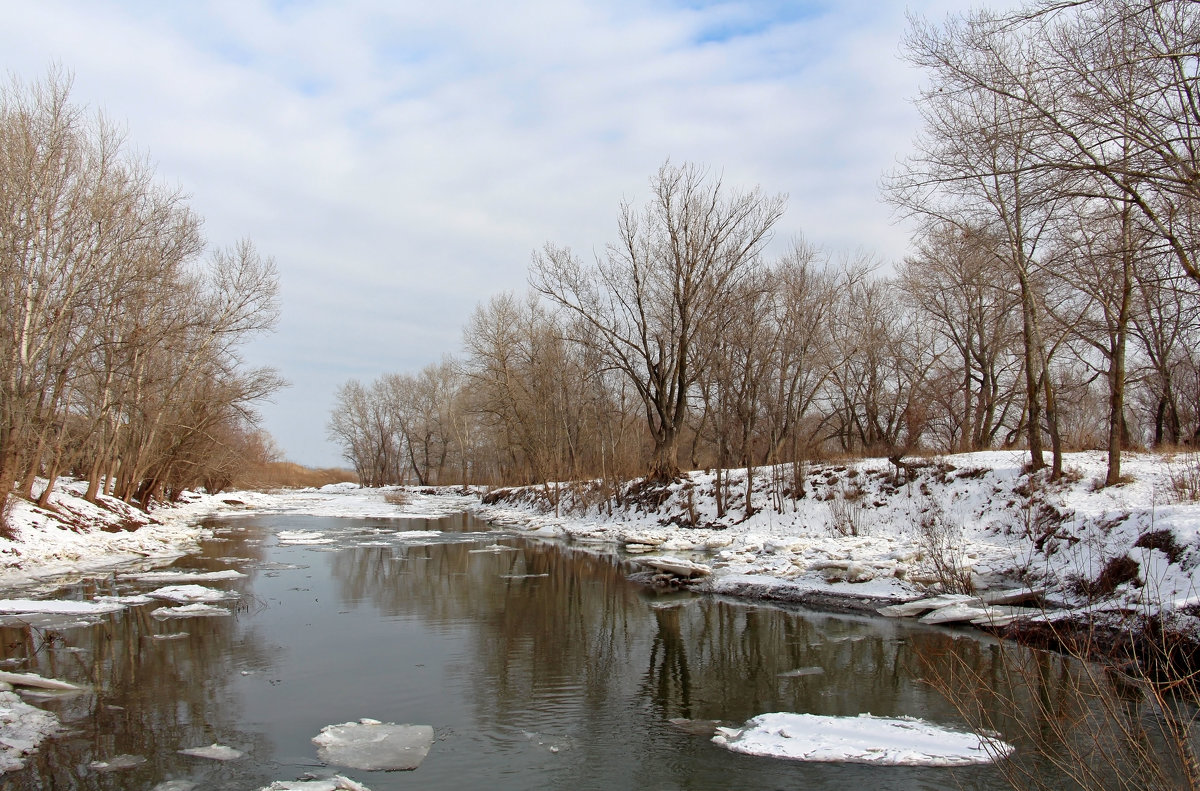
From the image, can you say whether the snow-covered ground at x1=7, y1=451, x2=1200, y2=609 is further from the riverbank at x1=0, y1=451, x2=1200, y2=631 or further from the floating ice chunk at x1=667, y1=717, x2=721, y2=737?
the floating ice chunk at x1=667, y1=717, x2=721, y2=737

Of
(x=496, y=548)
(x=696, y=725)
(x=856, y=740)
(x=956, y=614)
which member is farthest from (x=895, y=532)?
(x=696, y=725)

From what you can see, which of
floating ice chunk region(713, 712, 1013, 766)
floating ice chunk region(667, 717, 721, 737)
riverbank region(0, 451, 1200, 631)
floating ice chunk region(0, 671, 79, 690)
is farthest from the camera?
riverbank region(0, 451, 1200, 631)

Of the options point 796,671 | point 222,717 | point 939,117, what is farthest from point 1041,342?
point 222,717

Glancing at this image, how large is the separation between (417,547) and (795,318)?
1831 cm

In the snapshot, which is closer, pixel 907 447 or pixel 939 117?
pixel 939 117

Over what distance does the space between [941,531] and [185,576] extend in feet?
54.4

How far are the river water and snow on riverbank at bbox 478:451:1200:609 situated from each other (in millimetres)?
1944

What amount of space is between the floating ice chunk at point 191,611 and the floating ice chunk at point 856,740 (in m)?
8.71

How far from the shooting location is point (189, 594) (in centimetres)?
1293

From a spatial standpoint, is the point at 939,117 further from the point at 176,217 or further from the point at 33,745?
the point at 176,217

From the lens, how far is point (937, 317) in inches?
1305

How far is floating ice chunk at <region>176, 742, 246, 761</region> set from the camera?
593 centimetres

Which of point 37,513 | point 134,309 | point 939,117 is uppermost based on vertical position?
point 939,117

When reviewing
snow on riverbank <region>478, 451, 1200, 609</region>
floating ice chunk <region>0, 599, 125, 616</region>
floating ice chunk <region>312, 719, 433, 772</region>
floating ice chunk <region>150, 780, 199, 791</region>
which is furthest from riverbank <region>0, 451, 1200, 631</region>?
floating ice chunk <region>150, 780, 199, 791</region>
